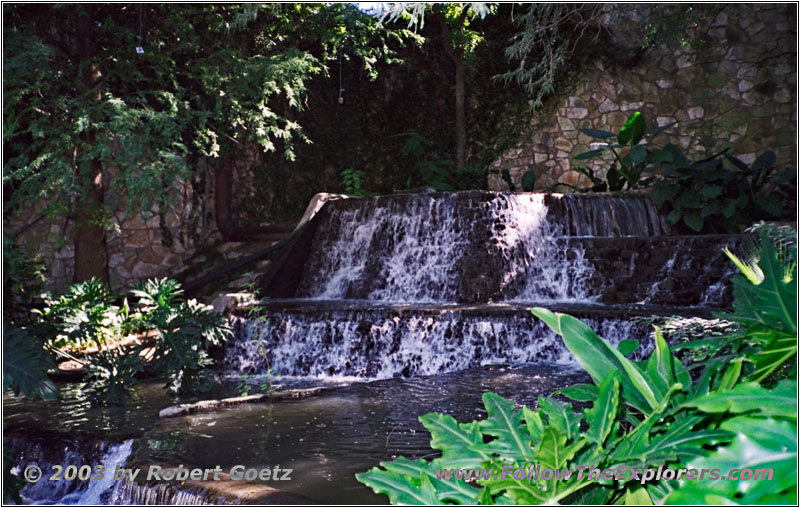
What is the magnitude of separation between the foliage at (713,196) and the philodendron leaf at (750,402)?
7822mm

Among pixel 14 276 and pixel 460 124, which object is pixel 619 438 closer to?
pixel 14 276

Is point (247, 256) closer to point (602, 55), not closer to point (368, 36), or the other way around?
point (368, 36)

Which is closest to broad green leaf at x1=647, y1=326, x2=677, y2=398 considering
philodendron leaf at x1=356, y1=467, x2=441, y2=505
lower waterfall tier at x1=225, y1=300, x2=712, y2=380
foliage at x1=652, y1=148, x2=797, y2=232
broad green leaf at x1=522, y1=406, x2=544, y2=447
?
broad green leaf at x1=522, y1=406, x2=544, y2=447

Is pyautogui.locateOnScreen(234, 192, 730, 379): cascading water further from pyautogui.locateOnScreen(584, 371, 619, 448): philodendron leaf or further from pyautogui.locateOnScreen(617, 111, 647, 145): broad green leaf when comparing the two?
pyautogui.locateOnScreen(584, 371, 619, 448): philodendron leaf

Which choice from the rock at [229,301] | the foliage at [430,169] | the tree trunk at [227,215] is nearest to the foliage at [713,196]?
the foliage at [430,169]

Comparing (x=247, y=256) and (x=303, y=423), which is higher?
(x=247, y=256)

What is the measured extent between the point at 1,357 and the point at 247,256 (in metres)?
6.91

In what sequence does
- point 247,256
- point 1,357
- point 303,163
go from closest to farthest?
point 1,357
point 247,256
point 303,163

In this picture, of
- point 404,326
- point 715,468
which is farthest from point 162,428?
point 715,468

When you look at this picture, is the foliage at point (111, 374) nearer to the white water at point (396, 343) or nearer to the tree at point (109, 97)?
the white water at point (396, 343)

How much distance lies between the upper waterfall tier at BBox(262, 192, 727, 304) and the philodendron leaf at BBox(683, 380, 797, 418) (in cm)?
599

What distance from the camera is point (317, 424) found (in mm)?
4031

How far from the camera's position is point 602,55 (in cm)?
1139

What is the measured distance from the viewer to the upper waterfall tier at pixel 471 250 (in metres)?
7.43
